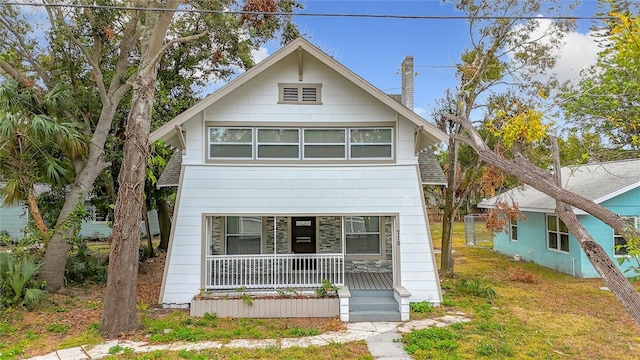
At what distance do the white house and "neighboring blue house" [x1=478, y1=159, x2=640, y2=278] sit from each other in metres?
4.93

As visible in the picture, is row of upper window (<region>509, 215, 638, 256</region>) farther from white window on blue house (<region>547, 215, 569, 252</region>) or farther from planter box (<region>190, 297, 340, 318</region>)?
planter box (<region>190, 297, 340, 318</region>)

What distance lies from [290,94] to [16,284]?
8727 millimetres

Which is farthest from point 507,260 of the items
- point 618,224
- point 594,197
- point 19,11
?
point 19,11

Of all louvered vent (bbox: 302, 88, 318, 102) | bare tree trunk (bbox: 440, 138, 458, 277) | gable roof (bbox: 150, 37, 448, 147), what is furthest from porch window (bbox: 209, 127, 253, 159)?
bare tree trunk (bbox: 440, 138, 458, 277)

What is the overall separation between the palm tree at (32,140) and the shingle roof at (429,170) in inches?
417

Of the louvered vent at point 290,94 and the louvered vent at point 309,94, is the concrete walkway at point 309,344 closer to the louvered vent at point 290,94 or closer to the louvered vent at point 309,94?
the louvered vent at point 309,94

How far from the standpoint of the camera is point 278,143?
10.2 m

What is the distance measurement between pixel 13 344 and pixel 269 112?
24.7 feet

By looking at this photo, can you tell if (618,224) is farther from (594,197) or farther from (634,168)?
(634,168)

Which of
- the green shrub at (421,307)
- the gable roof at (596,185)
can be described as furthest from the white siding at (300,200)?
the gable roof at (596,185)

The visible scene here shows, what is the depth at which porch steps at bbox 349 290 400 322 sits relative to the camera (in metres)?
8.82

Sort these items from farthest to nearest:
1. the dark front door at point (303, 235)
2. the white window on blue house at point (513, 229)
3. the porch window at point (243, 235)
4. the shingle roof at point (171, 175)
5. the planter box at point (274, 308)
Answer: the white window on blue house at point (513, 229), the dark front door at point (303, 235), the porch window at point (243, 235), the shingle roof at point (171, 175), the planter box at point (274, 308)

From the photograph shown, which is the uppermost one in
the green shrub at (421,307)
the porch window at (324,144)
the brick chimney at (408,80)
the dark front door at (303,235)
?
the brick chimney at (408,80)

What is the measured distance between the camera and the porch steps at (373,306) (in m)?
8.82
